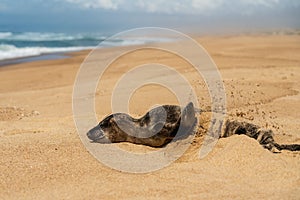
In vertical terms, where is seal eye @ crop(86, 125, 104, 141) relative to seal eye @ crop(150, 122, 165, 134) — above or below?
below

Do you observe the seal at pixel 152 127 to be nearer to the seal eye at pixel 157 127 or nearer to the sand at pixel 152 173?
the seal eye at pixel 157 127

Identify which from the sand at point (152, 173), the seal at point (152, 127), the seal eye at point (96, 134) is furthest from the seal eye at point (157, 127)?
the seal eye at point (96, 134)

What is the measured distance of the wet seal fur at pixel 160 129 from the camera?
514cm

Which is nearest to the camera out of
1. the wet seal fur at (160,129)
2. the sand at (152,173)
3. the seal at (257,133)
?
the sand at (152,173)

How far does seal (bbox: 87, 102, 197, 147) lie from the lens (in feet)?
16.9

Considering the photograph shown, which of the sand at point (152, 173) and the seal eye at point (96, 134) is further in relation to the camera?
the seal eye at point (96, 134)

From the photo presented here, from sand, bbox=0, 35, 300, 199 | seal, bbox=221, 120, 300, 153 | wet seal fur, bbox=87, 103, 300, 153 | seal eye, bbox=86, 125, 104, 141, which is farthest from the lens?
seal eye, bbox=86, 125, 104, 141

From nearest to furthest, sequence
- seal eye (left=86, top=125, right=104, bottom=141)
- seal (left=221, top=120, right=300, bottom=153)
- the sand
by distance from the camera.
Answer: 1. the sand
2. seal (left=221, top=120, right=300, bottom=153)
3. seal eye (left=86, top=125, right=104, bottom=141)

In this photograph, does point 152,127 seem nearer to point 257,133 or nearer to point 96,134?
point 96,134

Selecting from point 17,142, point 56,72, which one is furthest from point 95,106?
point 56,72

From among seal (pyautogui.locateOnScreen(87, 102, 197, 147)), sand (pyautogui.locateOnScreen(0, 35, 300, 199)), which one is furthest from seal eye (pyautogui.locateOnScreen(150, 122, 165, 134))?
sand (pyautogui.locateOnScreen(0, 35, 300, 199))

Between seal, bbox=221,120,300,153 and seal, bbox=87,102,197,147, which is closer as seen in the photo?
seal, bbox=221,120,300,153

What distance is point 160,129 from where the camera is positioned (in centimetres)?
517

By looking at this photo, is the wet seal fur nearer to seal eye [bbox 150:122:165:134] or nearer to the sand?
seal eye [bbox 150:122:165:134]
